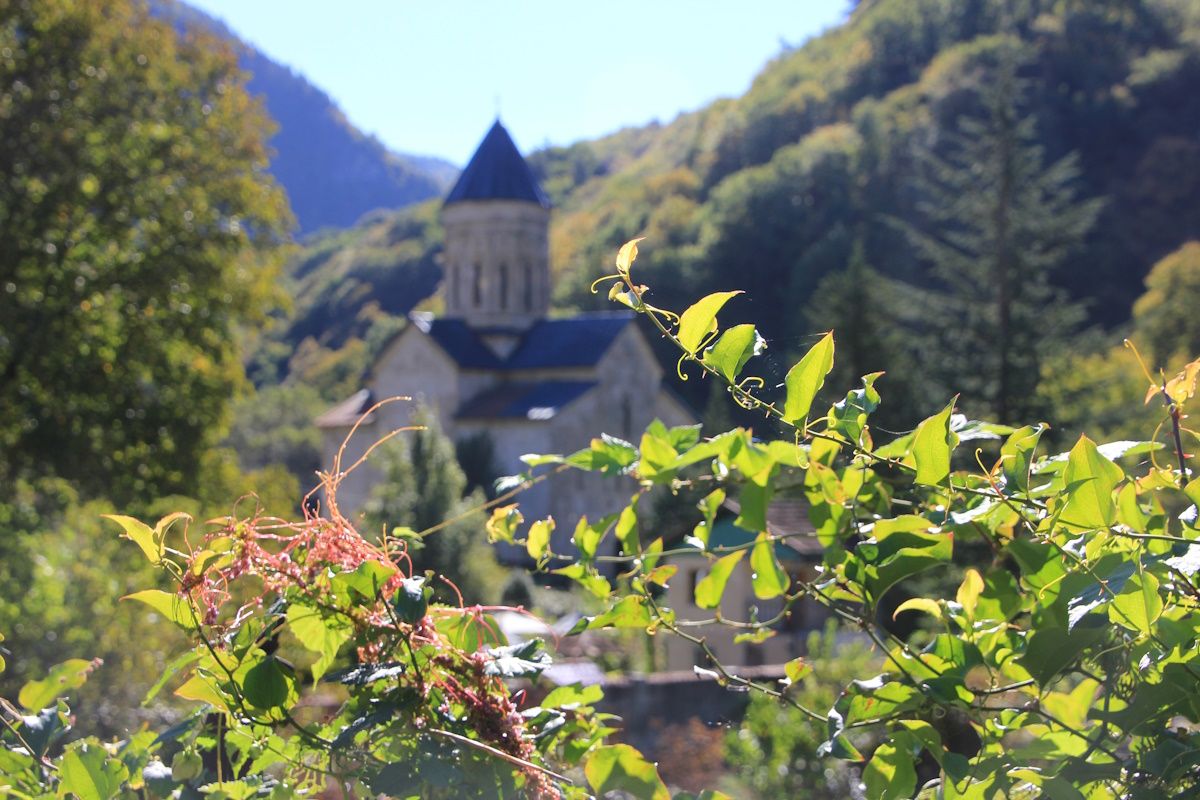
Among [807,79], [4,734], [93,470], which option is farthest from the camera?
[807,79]

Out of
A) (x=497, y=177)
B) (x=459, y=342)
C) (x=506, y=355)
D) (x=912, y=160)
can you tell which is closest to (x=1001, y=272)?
(x=506, y=355)

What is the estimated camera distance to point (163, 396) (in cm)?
1248

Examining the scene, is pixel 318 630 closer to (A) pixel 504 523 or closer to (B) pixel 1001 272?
(A) pixel 504 523

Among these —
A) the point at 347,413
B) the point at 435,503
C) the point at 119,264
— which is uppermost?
the point at 119,264

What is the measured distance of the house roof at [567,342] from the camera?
2505 centimetres

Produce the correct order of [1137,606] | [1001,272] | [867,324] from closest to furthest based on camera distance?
1. [1137,606]
2. [1001,272]
3. [867,324]

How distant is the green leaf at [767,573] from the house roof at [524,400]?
73.3ft

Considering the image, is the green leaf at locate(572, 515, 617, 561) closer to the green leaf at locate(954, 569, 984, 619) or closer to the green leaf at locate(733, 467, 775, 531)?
the green leaf at locate(733, 467, 775, 531)

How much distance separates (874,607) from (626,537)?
0.26 metres

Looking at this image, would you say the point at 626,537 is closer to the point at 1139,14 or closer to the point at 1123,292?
the point at 1123,292

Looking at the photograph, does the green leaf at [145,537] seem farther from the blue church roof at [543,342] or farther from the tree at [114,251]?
the blue church roof at [543,342]

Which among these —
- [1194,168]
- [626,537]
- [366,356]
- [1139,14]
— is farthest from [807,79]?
[626,537]

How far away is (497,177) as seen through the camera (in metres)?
26.0

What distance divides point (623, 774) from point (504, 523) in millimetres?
348
